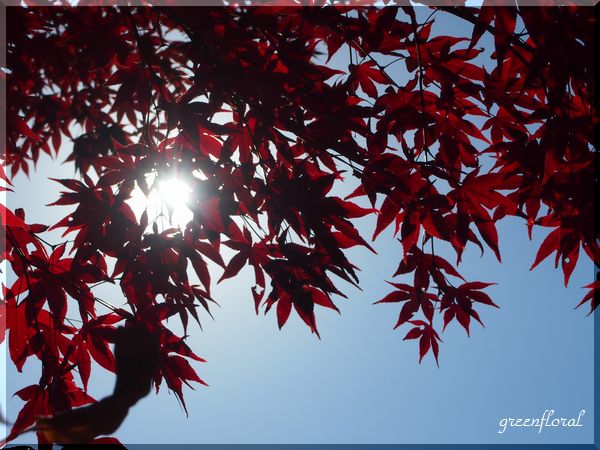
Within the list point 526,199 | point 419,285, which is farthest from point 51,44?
point 526,199

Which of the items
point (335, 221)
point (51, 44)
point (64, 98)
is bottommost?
point (335, 221)

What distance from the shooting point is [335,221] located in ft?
3.64

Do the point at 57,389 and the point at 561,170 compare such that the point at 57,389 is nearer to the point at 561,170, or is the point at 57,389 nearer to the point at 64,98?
the point at 561,170

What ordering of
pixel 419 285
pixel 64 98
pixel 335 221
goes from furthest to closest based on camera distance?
pixel 64 98 < pixel 419 285 < pixel 335 221

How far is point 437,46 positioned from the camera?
51.5 inches

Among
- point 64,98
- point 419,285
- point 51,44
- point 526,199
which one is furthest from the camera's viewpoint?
point 64,98

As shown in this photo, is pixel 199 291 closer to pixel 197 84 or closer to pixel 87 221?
pixel 87 221

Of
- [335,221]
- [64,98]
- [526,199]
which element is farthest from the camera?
[64,98]

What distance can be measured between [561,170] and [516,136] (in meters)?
0.21

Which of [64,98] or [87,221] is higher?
[64,98]

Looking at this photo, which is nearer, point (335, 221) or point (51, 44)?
point (335, 221)

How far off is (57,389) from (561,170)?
5.03 ft

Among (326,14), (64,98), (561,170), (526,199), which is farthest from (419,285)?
(64,98)

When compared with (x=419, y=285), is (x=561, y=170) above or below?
above
